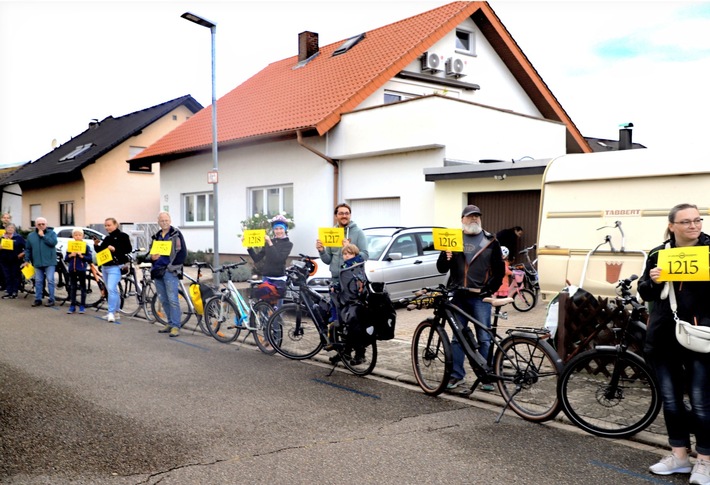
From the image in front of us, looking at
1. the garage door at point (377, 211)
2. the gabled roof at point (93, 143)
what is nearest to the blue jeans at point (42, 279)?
the garage door at point (377, 211)

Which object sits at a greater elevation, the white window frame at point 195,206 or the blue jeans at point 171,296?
the white window frame at point 195,206

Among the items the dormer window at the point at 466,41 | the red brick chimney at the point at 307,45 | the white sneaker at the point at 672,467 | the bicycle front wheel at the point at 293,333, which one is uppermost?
the red brick chimney at the point at 307,45

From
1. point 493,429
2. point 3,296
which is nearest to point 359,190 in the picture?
point 3,296

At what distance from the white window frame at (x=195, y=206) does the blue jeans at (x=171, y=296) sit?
12.3 meters

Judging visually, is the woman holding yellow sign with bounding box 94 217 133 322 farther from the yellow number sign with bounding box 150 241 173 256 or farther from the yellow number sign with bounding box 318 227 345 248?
the yellow number sign with bounding box 318 227 345 248

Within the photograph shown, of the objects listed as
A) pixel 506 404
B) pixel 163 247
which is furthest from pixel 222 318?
pixel 506 404

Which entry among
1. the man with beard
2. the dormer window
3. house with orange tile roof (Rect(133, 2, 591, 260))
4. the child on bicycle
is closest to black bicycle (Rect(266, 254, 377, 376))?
the man with beard

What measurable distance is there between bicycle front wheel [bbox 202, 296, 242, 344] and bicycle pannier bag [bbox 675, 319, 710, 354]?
21.2 ft

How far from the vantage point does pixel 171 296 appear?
35.0 feet

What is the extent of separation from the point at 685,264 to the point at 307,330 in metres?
5.07

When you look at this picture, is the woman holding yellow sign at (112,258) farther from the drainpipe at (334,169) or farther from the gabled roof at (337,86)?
the drainpipe at (334,169)

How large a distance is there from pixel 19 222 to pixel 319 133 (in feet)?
97.3

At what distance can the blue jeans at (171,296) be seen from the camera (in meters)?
10.6

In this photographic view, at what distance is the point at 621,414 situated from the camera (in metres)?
5.40
